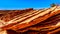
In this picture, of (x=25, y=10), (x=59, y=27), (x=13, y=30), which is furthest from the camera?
(x=25, y=10)

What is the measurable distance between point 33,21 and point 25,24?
188mm

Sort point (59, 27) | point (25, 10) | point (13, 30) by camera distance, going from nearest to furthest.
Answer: point (59, 27), point (13, 30), point (25, 10)

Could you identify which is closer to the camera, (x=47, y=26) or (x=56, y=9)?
(x=47, y=26)

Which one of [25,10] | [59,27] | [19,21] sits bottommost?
[59,27]

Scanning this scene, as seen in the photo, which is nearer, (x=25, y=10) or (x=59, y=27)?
(x=59, y=27)

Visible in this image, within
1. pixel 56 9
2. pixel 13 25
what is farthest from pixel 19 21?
pixel 56 9

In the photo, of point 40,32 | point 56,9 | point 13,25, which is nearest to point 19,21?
point 13,25

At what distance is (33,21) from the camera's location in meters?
4.12

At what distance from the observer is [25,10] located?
5.26 meters

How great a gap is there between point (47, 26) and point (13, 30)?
0.77 metres

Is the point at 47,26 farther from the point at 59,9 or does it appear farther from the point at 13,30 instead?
the point at 13,30

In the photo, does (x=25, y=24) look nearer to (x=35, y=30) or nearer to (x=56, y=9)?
(x=35, y=30)

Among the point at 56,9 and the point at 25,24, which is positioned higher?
the point at 56,9

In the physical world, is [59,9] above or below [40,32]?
above
